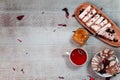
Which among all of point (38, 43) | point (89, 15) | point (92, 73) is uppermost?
point (89, 15)

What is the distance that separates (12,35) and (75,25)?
27 centimetres

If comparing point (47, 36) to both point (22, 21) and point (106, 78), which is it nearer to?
point (22, 21)

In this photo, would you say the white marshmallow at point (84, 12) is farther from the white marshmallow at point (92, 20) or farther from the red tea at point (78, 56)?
the red tea at point (78, 56)

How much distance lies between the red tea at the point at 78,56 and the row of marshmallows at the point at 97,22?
0.11 m

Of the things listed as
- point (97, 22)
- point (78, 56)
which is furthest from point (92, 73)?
point (97, 22)

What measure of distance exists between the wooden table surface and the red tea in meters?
0.03

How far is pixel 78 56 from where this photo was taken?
141cm

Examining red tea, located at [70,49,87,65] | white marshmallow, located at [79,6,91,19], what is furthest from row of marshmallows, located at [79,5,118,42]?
red tea, located at [70,49,87,65]

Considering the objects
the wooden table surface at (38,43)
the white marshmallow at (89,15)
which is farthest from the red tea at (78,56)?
the white marshmallow at (89,15)

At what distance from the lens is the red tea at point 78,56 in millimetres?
1411

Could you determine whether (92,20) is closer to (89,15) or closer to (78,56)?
(89,15)

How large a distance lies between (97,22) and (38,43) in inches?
10.6

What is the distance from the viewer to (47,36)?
57.1 inches

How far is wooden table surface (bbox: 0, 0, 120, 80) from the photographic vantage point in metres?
1.43
